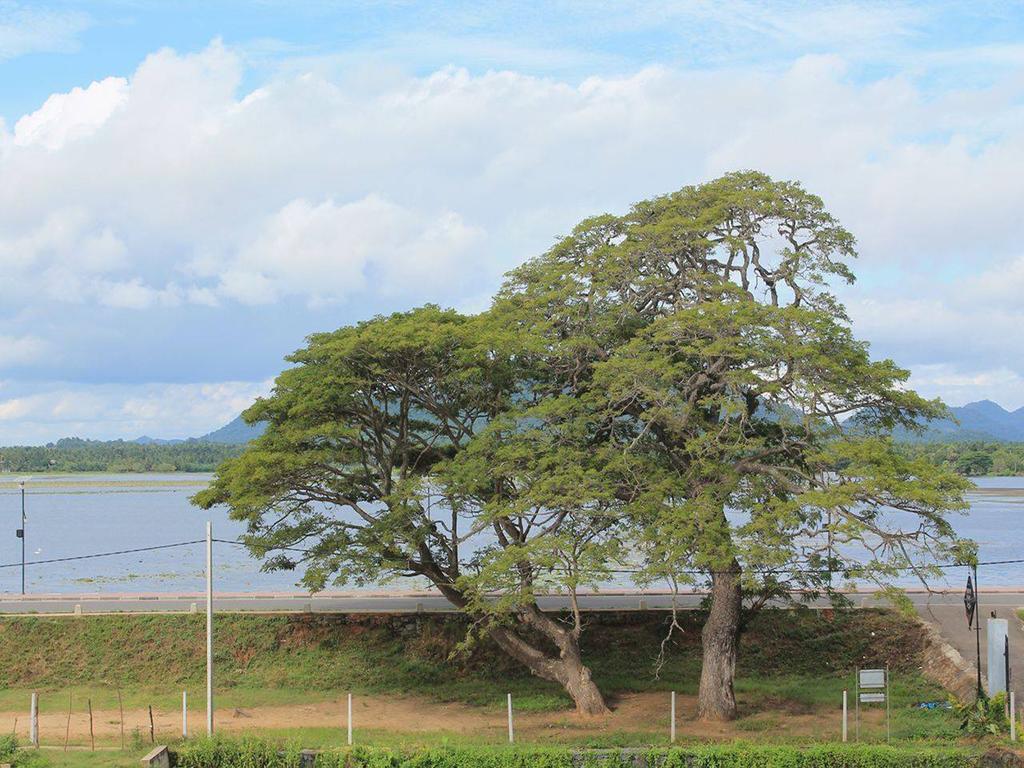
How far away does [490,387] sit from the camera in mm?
28859

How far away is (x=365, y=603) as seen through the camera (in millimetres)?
36844

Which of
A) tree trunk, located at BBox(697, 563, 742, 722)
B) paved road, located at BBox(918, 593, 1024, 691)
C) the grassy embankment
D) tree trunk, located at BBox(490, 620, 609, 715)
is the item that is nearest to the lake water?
paved road, located at BBox(918, 593, 1024, 691)

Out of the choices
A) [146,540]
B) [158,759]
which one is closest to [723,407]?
[158,759]

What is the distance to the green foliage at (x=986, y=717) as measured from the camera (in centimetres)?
2278

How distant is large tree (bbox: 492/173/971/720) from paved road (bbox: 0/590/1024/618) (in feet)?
29.7

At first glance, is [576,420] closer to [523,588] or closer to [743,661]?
[523,588]

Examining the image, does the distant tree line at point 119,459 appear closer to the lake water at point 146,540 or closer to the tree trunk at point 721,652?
the lake water at point 146,540

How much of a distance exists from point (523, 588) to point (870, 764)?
873 cm

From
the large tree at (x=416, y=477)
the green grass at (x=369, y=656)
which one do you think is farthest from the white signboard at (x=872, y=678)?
the green grass at (x=369, y=656)

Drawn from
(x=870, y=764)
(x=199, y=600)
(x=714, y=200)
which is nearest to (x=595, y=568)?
(x=870, y=764)

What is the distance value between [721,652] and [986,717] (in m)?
5.90

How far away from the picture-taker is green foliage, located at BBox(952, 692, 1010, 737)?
22781 mm

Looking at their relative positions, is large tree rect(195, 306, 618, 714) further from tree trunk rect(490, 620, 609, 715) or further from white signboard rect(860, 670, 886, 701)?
white signboard rect(860, 670, 886, 701)

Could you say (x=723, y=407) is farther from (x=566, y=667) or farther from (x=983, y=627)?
(x=983, y=627)
